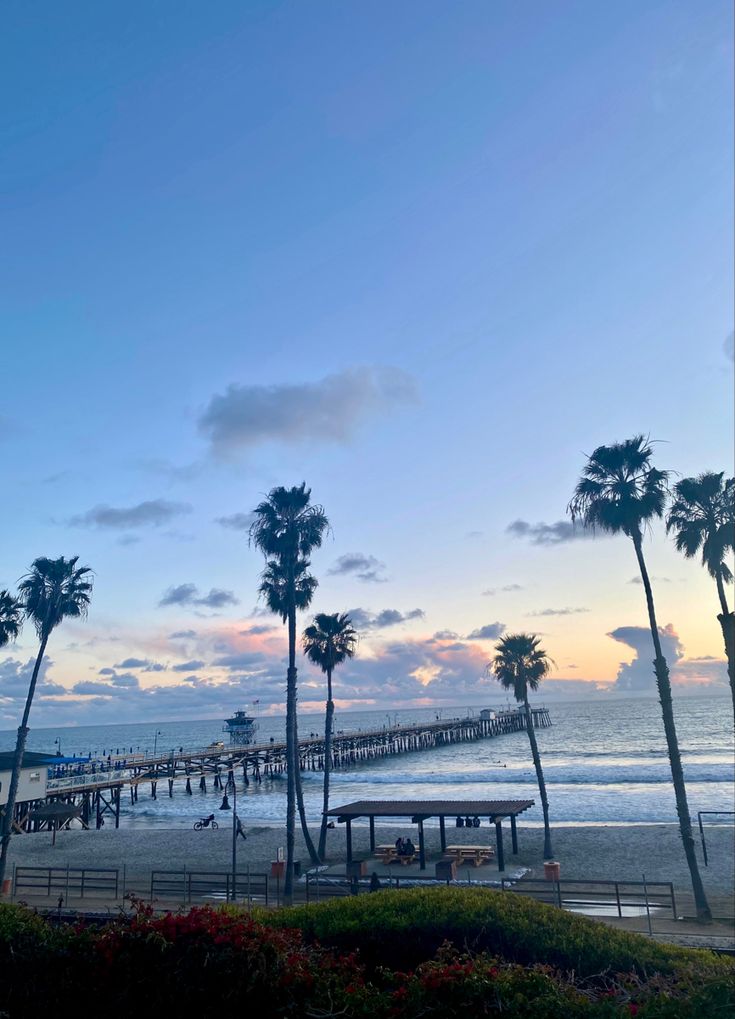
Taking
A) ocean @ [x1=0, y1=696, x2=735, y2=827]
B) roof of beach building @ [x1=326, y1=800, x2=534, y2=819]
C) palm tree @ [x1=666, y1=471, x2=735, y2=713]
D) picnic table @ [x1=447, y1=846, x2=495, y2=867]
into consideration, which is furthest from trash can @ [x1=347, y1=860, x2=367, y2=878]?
ocean @ [x1=0, y1=696, x2=735, y2=827]

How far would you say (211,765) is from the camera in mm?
94375

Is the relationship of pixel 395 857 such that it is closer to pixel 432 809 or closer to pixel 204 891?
pixel 432 809

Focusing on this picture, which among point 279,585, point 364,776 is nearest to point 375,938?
point 279,585

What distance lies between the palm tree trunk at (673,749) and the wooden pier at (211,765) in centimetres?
3424

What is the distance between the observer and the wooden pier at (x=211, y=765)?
2542 inches

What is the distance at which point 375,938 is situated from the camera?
1185 centimetres

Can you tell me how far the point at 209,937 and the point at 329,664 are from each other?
35402 millimetres

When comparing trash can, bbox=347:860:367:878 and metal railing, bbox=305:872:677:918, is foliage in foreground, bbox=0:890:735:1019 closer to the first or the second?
metal railing, bbox=305:872:677:918

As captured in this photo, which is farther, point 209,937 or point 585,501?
point 585,501

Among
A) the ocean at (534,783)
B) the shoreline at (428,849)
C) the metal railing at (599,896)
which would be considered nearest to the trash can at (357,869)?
the shoreline at (428,849)

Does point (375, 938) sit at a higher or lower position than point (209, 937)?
lower

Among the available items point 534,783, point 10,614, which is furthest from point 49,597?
point 534,783

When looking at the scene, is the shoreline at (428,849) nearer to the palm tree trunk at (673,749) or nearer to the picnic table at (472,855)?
the picnic table at (472,855)

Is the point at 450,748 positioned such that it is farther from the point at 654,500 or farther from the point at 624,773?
the point at 654,500
